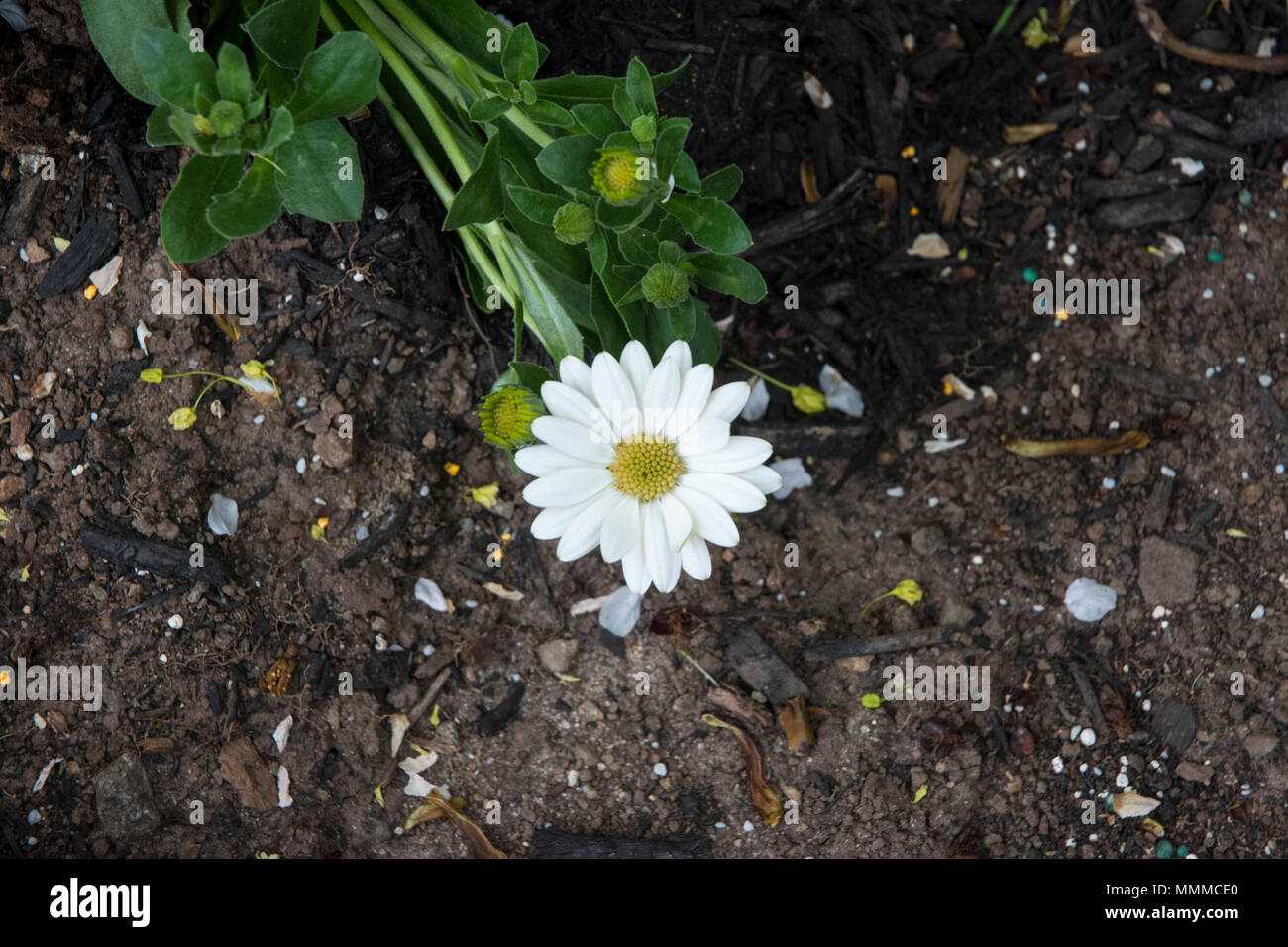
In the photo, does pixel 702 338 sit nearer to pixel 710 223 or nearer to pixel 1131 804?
pixel 710 223

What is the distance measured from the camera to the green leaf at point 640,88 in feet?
5.42

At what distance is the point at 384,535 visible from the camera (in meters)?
2.26

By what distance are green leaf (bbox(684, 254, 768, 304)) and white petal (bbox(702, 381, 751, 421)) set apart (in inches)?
7.9

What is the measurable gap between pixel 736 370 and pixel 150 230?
4.78 ft

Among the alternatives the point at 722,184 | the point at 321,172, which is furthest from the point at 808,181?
the point at 321,172

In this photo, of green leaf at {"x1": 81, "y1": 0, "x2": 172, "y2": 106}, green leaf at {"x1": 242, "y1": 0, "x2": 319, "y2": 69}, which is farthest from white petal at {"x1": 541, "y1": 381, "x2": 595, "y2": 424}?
green leaf at {"x1": 81, "y1": 0, "x2": 172, "y2": 106}

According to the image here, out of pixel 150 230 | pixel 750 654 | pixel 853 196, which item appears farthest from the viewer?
pixel 853 196

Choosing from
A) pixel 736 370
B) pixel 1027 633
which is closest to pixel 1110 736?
pixel 1027 633

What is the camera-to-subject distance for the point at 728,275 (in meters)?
1.88

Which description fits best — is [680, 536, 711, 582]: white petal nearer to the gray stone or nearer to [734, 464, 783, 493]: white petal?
[734, 464, 783, 493]: white petal

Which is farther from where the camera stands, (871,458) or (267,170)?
(871,458)
